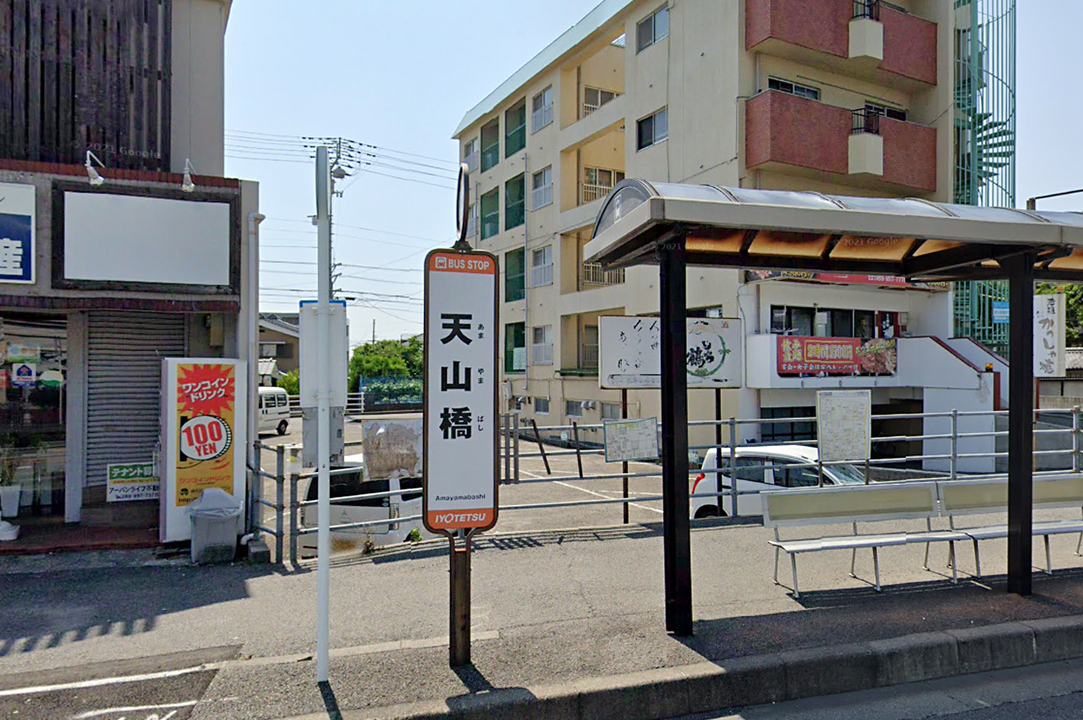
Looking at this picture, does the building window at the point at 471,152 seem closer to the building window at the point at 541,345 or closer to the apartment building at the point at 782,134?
the apartment building at the point at 782,134

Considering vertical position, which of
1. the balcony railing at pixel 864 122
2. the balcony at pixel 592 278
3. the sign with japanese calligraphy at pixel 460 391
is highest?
the balcony railing at pixel 864 122

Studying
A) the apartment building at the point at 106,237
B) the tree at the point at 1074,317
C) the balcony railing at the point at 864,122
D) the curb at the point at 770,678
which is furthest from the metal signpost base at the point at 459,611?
the tree at the point at 1074,317

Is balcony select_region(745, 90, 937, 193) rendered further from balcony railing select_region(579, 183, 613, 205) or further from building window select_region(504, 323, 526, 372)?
building window select_region(504, 323, 526, 372)

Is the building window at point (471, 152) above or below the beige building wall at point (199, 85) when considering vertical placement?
above

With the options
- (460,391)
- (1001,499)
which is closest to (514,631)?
(460,391)

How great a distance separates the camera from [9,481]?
956cm

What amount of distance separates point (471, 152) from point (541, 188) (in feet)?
29.6

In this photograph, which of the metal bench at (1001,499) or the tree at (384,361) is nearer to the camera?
the metal bench at (1001,499)

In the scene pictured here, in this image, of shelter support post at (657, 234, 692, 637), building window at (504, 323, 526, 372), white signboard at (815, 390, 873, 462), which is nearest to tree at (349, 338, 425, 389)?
building window at (504, 323, 526, 372)

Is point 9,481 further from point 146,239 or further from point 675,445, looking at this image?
point 675,445

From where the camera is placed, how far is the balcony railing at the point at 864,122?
20.8 metres

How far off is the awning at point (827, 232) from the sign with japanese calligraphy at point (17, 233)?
5.97m

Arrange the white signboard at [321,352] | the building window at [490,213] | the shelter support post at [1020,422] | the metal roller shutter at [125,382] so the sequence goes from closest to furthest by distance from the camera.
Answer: the white signboard at [321,352] → the shelter support post at [1020,422] → the metal roller shutter at [125,382] → the building window at [490,213]

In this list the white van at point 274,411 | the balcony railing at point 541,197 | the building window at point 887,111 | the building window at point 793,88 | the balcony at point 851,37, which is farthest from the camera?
the white van at point 274,411
